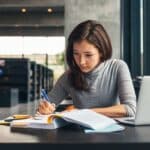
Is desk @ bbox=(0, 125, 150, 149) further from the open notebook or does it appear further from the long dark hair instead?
the long dark hair

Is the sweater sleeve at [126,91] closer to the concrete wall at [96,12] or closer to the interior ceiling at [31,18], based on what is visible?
the concrete wall at [96,12]

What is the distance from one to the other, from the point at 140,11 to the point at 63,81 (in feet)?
8.95

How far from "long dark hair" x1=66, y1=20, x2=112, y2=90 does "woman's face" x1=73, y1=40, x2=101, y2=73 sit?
21 mm

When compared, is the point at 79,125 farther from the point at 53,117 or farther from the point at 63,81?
the point at 63,81

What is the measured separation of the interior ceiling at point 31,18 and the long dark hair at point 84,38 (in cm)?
1545

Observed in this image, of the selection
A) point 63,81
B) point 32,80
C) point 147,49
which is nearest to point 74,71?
point 63,81

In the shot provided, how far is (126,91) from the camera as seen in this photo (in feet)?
6.82

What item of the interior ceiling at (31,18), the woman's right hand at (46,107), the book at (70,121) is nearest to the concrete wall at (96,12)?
the woman's right hand at (46,107)

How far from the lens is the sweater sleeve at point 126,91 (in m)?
2.01

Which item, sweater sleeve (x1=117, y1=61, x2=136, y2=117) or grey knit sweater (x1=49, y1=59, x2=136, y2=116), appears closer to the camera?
sweater sleeve (x1=117, y1=61, x2=136, y2=117)

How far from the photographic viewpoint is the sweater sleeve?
201 cm

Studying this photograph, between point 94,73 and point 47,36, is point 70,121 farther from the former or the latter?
point 47,36

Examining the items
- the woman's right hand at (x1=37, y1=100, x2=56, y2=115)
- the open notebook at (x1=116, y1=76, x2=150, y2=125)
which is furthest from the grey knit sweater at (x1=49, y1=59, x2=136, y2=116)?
the open notebook at (x1=116, y1=76, x2=150, y2=125)

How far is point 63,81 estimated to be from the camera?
228cm
